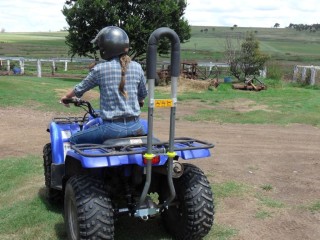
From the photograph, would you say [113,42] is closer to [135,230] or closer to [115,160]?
[115,160]

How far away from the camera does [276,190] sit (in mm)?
6266

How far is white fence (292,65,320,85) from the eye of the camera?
22453 mm

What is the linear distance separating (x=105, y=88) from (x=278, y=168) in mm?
4138

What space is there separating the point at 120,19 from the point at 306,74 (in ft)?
33.6

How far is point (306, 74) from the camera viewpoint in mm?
23109

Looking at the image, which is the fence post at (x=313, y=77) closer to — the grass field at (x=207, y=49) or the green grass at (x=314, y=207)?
the grass field at (x=207, y=49)

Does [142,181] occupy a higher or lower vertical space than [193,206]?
higher

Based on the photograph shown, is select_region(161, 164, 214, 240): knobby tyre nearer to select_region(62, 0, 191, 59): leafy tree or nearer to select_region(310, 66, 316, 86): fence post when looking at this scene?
select_region(310, 66, 316, 86): fence post

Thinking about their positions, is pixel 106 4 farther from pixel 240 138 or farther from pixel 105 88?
pixel 105 88

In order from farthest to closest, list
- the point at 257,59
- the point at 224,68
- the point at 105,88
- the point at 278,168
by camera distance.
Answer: the point at 224,68 < the point at 257,59 < the point at 278,168 < the point at 105,88

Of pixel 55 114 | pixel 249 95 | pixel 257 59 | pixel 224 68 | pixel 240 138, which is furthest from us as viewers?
pixel 224 68

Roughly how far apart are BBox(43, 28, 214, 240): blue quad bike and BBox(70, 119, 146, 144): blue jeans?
86 millimetres

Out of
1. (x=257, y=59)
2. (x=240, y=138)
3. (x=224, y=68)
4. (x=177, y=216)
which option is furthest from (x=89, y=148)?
(x=224, y=68)

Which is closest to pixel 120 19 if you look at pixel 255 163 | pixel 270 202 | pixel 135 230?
pixel 255 163
